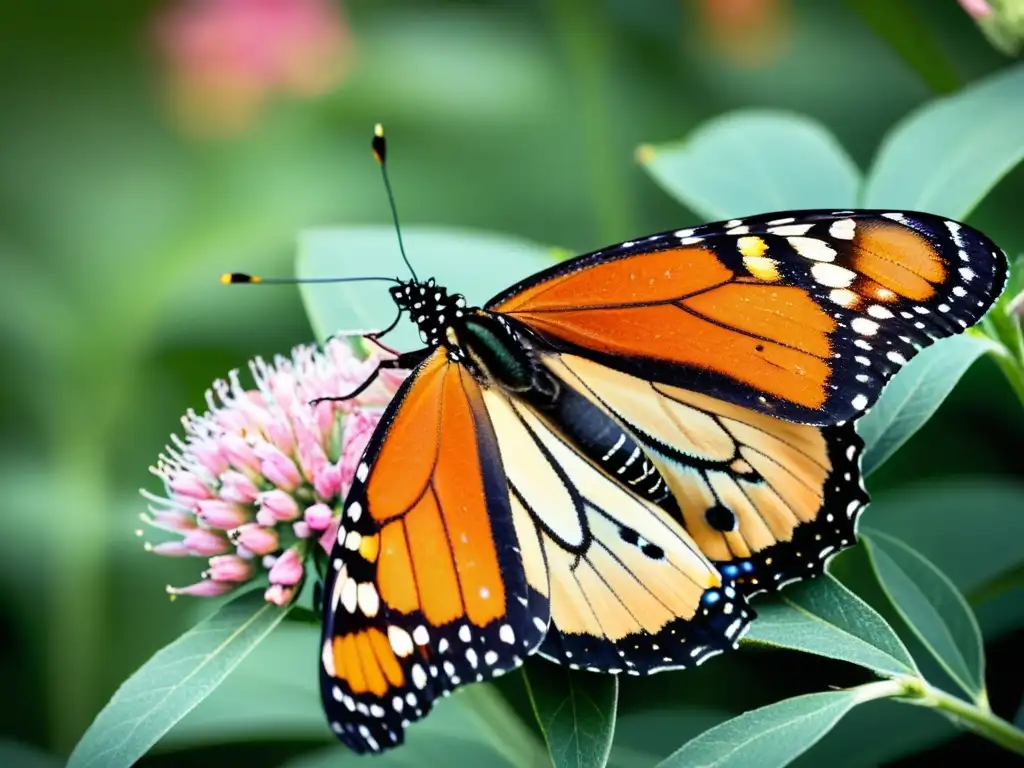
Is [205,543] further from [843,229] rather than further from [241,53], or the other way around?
[241,53]

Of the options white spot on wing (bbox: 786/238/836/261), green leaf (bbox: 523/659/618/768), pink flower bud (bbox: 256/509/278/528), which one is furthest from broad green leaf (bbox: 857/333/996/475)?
pink flower bud (bbox: 256/509/278/528)

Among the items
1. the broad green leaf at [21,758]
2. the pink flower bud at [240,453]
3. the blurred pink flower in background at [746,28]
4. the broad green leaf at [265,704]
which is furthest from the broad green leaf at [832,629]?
the blurred pink flower in background at [746,28]

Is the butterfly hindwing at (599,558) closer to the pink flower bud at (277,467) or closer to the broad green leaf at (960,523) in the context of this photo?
the pink flower bud at (277,467)

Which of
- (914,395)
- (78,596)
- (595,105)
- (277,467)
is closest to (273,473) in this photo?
(277,467)

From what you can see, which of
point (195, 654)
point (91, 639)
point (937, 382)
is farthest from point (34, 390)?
point (937, 382)

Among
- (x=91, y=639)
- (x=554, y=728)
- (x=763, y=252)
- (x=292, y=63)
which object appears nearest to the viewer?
(x=554, y=728)

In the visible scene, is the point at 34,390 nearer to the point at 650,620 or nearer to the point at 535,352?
the point at 535,352
